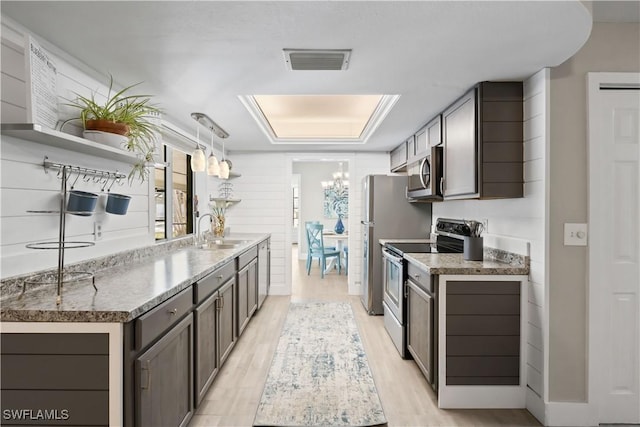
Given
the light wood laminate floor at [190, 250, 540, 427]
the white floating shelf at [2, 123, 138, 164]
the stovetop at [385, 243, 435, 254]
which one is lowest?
the light wood laminate floor at [190, 250, 540, 427]

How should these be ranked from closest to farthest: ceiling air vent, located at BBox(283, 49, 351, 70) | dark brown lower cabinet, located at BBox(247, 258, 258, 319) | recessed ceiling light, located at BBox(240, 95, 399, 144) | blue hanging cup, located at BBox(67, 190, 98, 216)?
blue hanging cup, located at BBox(67, 190, 98, 216) → ceiling air vent, located at BBox(283, 49, 351, 70) → recessed ceiling light, located at BBox(240, 95, 399, 144) → dark brown lower cabinet, located at BBox(247, 258, 258, 319)

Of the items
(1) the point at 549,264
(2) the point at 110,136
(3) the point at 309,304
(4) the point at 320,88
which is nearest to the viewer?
(2) the point at 110,136

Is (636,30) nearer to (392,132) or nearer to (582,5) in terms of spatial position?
(582,5)

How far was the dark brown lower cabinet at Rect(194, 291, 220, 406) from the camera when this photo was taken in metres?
2.17

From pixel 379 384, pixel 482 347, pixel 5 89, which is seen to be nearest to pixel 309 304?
pixel 379 384

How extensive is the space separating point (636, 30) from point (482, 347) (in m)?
2.17

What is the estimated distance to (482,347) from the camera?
2348mm

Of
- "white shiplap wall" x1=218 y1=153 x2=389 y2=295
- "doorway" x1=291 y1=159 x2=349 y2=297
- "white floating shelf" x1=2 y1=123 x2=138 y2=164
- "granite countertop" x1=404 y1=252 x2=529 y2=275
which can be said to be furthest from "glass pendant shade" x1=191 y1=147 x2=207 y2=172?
"doorway" x1=291 y1=159 x2=349 y2=297

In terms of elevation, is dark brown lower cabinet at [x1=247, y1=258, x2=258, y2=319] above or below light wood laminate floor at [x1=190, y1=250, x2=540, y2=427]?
above

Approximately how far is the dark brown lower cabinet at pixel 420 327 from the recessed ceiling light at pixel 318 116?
1553mm

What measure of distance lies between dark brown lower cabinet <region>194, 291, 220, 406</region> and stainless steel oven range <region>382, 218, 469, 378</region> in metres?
1.47

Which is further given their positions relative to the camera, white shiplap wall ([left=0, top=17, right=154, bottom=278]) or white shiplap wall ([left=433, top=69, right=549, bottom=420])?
white shiplap wall ([left=433, top=69, right=549, bottom=420])

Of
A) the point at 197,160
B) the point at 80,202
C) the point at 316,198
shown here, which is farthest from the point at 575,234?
the point at 316,198

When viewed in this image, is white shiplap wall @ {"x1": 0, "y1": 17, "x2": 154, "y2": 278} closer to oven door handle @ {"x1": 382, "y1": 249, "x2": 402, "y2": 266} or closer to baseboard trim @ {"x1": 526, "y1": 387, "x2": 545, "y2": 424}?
oven door handle @ {"x1": 382, "y1": 249, "x2": 402, "y2": 266}
